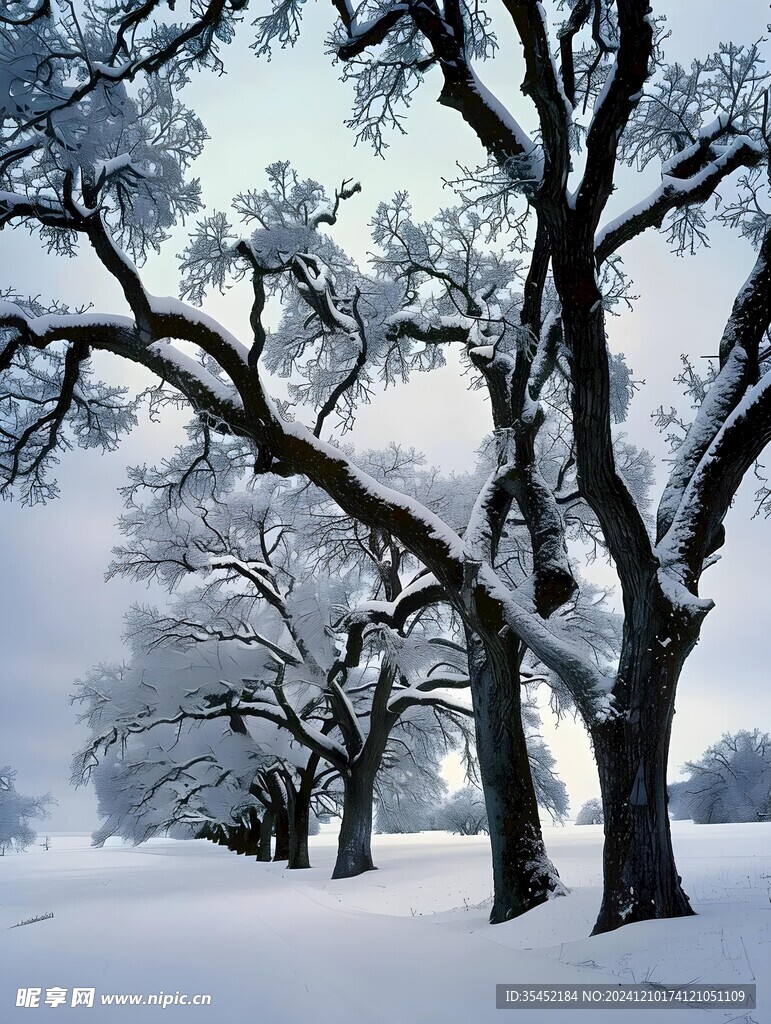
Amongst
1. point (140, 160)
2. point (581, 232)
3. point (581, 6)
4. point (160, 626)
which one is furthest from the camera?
point (160, 626)

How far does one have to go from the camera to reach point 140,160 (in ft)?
30.0

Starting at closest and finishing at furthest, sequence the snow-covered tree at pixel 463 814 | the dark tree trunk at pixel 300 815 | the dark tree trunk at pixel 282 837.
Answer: the dark tree trunk at pixel 300 815, the dark tree trunk at pixel 282 837, the snow-covered tree at pixel 463 814

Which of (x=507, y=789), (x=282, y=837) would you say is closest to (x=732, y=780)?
(x=282, y=837)

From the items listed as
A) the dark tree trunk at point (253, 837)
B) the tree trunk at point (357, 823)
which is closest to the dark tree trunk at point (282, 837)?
the dark tree trunk at point (253, 837)

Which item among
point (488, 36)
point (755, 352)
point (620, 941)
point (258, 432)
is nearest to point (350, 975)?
point (620, 941)

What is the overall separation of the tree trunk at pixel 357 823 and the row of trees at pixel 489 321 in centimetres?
718

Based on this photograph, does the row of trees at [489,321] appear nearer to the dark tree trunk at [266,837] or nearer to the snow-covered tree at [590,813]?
the dark tree trunk at [266,837]

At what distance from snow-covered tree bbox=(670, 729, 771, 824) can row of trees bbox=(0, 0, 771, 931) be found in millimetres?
30734

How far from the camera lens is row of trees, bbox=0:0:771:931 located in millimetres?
6477

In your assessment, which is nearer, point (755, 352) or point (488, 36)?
point (755, 352)

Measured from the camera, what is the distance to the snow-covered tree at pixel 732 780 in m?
35.2

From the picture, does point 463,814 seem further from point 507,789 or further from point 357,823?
point 507,789

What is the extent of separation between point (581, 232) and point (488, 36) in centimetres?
330

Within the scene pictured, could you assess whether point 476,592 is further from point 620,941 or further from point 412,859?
point 412,859
